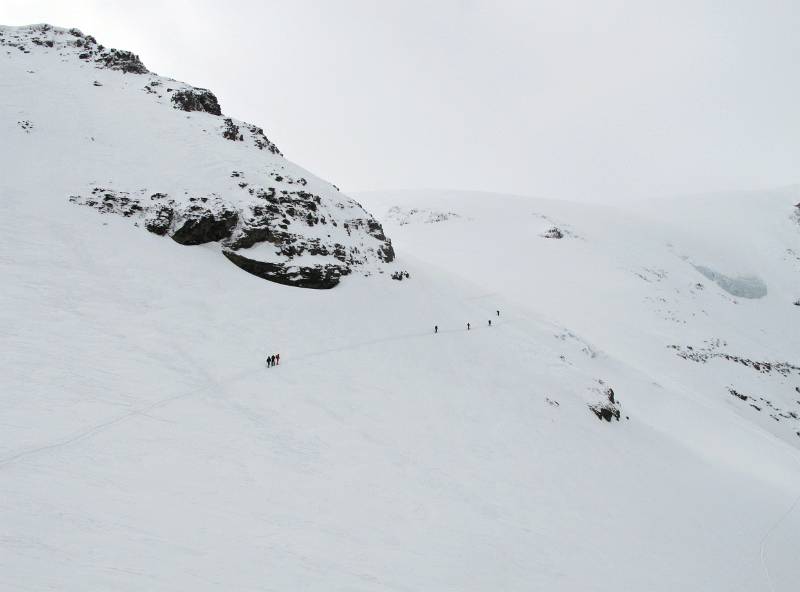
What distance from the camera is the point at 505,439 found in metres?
21.9

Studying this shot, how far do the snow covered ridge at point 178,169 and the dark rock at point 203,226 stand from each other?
65 millimetres

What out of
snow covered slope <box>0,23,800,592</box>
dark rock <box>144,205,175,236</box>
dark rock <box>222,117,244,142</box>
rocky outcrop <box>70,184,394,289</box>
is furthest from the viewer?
dark rock <box>222,117,244,142</box>

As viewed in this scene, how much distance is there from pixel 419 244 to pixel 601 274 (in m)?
29.2

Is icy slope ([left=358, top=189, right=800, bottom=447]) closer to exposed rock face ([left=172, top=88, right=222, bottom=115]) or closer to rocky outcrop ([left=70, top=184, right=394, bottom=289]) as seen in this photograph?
rocky outcrop ([left=70, top=184, right=394, bottom=289])

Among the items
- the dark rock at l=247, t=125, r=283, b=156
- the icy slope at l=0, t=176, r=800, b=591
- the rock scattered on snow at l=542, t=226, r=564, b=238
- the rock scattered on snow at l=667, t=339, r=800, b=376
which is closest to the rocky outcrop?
the icy slope at l=0, t=176, r=800, b=591

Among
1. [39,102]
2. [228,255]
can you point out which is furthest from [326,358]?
[39,102]

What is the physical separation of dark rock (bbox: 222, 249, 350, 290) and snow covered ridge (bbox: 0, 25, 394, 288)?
0.07m

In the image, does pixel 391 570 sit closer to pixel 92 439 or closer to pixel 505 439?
pixel 92 439

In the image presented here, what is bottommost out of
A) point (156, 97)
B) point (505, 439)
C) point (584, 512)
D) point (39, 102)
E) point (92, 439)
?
point (584, 512)

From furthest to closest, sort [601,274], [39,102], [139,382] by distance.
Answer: [601,274], [39,102], [139,382]

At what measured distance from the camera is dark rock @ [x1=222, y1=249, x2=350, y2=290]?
1136 inches

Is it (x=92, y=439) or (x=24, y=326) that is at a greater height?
(x=24, y=326)

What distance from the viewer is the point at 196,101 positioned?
42406 millimetres

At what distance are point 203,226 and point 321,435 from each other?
19.0 meters
